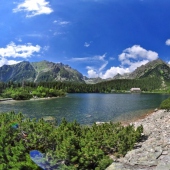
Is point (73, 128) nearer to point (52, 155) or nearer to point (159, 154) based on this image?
point (52, 155)

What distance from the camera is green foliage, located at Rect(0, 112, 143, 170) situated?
664 inches

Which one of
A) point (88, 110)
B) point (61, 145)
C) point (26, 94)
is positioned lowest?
point (88, 110)

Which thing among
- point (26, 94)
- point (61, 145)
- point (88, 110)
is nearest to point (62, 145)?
point (61, 145)

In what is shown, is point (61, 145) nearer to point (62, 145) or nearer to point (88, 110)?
point (62, 145)

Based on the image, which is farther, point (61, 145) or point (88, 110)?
point (88, 110)

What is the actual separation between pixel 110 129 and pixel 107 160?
8439 millimetres

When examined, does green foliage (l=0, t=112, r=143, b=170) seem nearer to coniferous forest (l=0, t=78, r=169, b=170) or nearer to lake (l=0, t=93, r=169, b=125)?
coniferous forest (l=0, t=78, r=169, b=170)

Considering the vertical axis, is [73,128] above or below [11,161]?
above

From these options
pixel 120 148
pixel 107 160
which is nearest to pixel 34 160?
pixel 107 160

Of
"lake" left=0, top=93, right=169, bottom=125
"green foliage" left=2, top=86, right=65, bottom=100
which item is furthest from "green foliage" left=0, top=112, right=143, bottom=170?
"green foliage" left=2, top=86, right=65, bottom=100

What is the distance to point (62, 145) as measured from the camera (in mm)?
18031

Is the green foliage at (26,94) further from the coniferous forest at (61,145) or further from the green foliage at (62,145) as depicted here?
the coniferous forest at (61,145)

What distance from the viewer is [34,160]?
1655 centimetres

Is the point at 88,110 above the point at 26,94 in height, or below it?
below
